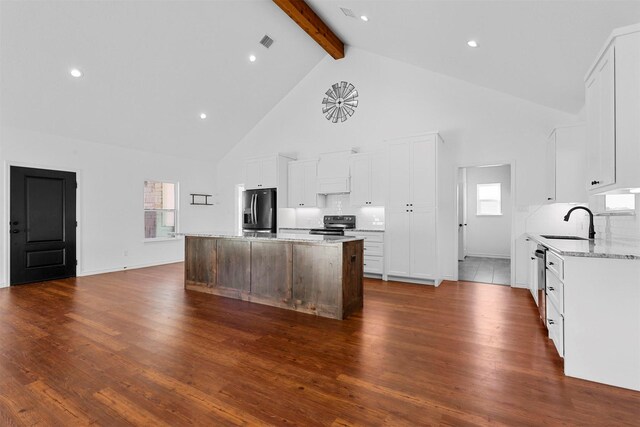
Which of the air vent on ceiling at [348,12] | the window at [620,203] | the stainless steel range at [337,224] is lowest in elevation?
the stainless steel range at [337,224]

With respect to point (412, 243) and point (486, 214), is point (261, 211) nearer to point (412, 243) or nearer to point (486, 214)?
point (412, 243)

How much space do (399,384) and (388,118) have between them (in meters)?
4.93

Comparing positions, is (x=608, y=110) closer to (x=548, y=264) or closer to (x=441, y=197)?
(x=548, y=264)

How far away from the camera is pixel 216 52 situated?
5379mm

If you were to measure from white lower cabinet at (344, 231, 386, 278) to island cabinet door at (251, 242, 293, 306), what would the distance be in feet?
7.04

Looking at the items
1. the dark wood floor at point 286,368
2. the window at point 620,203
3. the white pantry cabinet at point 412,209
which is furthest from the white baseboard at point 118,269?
the window at point 620,203

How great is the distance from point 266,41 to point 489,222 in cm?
704

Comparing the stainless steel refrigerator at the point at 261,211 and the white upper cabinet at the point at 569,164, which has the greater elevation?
the white upper cabinet at the point at 569,164

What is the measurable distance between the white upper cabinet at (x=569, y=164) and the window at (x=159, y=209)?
23.5ft

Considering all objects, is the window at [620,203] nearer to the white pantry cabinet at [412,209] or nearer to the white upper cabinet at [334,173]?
the white pantry cabinet at [412,209]

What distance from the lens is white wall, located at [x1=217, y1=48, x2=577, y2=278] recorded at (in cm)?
492

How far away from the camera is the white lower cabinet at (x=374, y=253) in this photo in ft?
17.9

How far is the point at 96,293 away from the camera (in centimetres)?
459

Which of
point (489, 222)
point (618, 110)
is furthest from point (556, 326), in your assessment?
point (489, 222)
